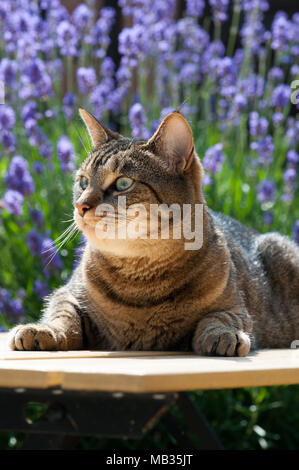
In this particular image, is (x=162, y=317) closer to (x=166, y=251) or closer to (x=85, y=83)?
(x=166, y=251)

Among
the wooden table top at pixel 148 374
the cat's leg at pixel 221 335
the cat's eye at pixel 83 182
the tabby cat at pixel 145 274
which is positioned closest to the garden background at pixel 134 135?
the cat's eye at pixel 83 182

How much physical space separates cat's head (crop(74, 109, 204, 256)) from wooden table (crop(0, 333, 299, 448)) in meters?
0.44

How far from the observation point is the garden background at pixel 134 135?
8.79 ft

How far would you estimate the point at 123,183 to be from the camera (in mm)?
1719

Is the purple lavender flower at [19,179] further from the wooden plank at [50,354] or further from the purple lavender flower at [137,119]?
the wooden plank at [50,354]

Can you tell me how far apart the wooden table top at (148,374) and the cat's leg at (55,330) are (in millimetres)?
228

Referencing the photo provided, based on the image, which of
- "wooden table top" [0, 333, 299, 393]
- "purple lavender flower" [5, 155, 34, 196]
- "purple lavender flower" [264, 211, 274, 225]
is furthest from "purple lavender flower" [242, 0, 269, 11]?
"wooden table top" [0, 333, 299, 393]

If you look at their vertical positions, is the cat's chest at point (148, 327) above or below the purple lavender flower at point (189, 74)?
below

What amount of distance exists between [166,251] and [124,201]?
0.55 feet

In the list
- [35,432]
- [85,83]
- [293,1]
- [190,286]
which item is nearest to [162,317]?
[190,286]

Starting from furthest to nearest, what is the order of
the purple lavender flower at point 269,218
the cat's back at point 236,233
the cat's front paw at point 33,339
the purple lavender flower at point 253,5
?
the purple lavender flower at point 253,5, the purple lavender flower at point 269,218, the cat's back at point 236,233, the cat's front paw at point 33,339

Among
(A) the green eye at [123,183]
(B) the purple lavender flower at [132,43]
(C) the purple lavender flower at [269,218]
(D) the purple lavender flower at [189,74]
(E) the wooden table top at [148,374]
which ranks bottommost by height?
(C) the purple lavender flower at [269,218]

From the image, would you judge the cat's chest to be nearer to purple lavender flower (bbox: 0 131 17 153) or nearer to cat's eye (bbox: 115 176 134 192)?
cat's eye (bbox: 115 176 134 192)

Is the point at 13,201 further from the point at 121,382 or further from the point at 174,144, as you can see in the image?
the point at 121,382
